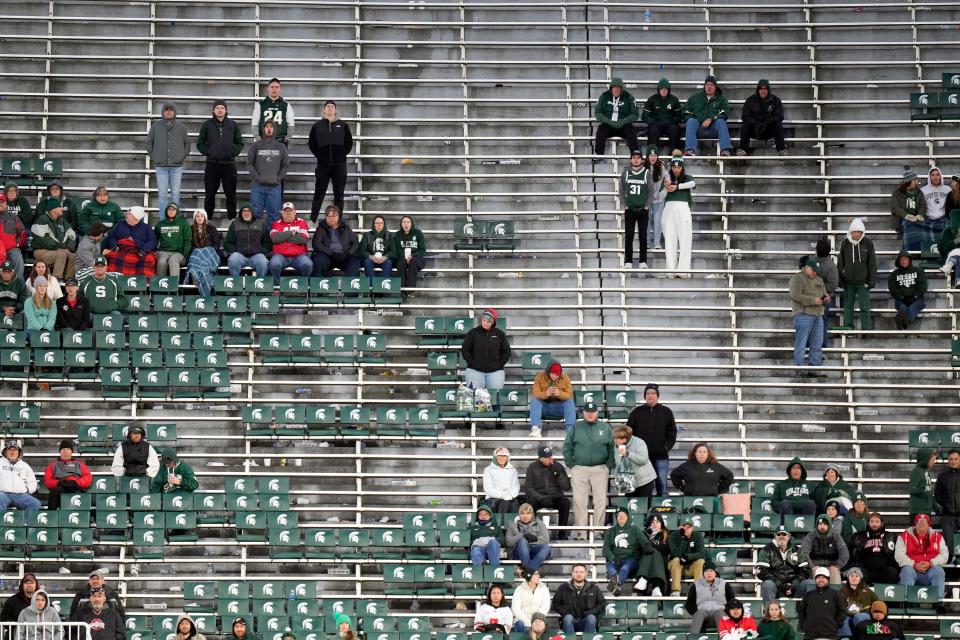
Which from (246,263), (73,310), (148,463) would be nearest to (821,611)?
(148,463)

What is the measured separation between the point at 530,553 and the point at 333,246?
5803 millimetres

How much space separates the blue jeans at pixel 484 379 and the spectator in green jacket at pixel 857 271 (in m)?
5.06

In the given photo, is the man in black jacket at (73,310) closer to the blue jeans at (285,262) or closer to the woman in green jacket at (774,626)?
the blue jeans at (285,262)

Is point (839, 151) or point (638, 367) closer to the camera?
point (638, 367)

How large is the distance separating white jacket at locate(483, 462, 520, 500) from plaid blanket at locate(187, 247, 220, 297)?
5.17 m

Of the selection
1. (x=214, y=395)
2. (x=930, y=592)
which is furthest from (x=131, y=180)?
(x=930, y=592)

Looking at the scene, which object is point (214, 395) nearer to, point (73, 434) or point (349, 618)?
point (73, 434)

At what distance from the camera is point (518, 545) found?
22516mm

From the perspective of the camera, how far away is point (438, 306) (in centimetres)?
2603

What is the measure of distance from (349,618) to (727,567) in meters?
4.84

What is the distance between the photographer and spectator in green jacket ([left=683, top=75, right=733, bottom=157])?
1087 inches

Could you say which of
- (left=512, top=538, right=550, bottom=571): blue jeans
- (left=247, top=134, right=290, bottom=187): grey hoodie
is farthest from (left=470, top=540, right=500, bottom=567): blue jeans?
(left=247, top=134, right=290, bottom=187): grey hoodie

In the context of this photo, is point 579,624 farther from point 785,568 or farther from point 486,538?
point 785,568

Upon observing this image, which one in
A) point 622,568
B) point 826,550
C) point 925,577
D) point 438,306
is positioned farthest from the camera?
point 438,306
